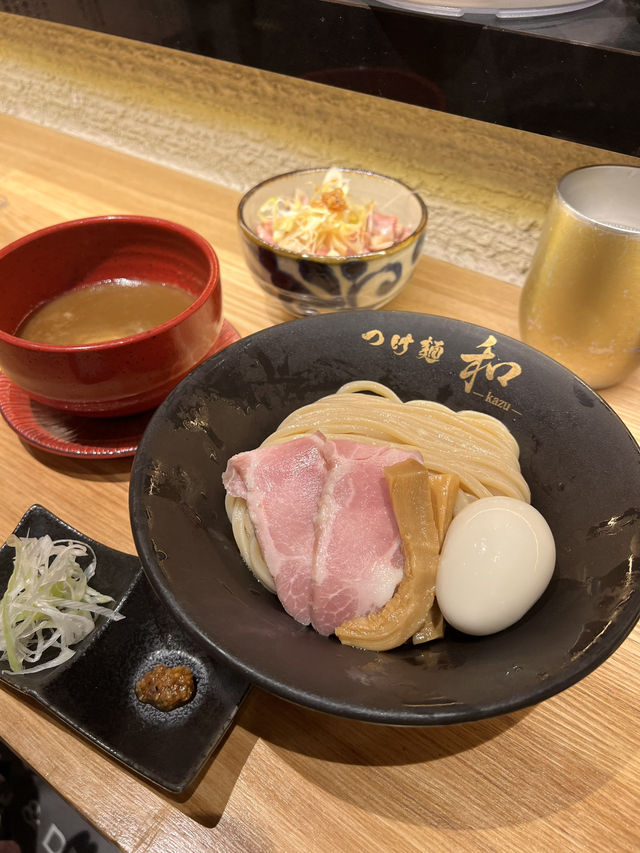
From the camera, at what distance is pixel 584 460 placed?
876 mm

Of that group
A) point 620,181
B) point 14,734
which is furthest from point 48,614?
point 620,181

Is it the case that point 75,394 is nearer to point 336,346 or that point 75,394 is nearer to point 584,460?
point 336,346

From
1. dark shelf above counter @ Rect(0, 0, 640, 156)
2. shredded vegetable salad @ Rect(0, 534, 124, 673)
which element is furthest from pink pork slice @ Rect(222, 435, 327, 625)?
dark shelf above counter @ Rect(0, 0, 640, 156)

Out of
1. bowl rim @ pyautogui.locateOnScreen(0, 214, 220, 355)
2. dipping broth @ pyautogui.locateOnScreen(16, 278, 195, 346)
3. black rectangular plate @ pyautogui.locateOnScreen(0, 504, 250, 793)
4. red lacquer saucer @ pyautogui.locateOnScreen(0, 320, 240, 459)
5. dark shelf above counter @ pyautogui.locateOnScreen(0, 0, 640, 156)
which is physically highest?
dark shelf above counter @ pyautogui.locateOnScreen(0, 0, 640, 156)

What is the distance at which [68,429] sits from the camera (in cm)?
116

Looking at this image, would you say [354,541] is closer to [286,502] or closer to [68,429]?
[286,502]

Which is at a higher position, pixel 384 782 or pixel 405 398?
pixel 405 398

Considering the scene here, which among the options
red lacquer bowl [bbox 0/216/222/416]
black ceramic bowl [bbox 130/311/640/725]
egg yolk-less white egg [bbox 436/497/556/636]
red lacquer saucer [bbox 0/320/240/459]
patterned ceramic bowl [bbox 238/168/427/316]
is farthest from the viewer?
patterned ceramic bowl [bbox 238/168/427/316]

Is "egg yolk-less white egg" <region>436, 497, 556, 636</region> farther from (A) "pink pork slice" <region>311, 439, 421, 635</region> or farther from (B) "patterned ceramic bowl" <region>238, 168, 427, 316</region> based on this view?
(B) "patterned ceramic bowl" <region>238, 168, 427, 316</region>

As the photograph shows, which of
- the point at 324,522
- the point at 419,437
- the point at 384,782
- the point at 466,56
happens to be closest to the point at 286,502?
the point at 324,522

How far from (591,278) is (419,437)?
448 mm

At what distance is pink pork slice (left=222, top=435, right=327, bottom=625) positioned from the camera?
81cm

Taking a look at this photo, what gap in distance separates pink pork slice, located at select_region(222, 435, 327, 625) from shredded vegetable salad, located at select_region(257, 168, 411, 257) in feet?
1.93

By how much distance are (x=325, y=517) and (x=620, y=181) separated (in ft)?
2.88
